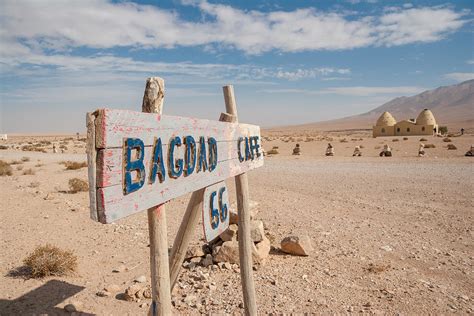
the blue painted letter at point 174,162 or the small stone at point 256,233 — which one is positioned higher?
the blue painted letter at point 174,162

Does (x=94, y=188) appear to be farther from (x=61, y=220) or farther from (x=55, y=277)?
(x=61, y=220)

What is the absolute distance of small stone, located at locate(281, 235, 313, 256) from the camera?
16.9ft

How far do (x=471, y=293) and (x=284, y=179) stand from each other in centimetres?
811

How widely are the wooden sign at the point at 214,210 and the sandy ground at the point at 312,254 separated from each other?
138cm

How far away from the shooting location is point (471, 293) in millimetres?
4145

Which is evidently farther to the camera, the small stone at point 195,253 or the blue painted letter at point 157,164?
the small stone at point 195,253

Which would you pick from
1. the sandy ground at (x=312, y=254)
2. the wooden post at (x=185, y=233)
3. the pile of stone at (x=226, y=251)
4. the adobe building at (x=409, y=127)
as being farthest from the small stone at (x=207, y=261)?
the adobe building at (x=409, y=127)

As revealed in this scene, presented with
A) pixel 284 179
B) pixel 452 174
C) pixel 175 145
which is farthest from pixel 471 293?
pixel 452 174

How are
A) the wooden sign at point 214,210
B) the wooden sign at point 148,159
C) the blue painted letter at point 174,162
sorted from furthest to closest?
1. the wooden sign at point 214,210
2. the blue painted letter at point 174,162
3. the wooden sign at point 148,159

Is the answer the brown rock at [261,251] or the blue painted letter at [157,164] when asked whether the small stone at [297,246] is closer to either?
the brown rock at [261,251]

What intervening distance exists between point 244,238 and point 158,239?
4.64ft

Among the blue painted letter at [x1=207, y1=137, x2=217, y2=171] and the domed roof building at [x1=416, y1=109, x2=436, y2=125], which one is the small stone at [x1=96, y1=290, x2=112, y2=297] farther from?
the domed roof building at [x1=416, y1=109, x2=436, y2=125]

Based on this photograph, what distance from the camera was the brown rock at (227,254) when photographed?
4.78 meters

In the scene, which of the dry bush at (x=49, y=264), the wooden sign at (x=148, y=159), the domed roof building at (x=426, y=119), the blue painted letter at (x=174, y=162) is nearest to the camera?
the wooden sign at (x=148, y=159)
